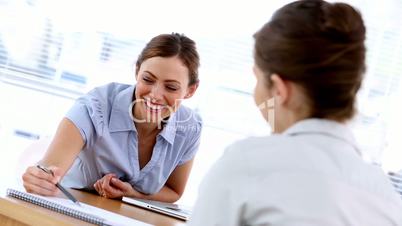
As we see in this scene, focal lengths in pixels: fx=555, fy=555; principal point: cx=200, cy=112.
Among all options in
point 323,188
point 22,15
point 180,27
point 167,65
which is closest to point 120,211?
point 167,65

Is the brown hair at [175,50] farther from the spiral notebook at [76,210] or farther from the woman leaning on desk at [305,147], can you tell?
the woman leaning on desk at [305,147]

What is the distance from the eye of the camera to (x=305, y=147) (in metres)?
0.89

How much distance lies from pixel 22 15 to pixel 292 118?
9.18 feet

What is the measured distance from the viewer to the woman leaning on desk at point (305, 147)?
87 cm

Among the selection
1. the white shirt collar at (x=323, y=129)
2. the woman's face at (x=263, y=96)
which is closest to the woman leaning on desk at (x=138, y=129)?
the woman's face at (x=263, y=96)

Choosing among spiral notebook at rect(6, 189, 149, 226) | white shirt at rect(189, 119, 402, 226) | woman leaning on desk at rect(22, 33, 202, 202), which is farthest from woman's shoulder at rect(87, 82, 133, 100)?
white shirt at rect(189, 119, 402, 226)

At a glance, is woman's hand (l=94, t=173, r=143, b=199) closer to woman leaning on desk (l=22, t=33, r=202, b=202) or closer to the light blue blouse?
woman leaning on desk (l=22, t=33, r=202, b=202)

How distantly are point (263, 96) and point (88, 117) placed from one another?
34.5 inches

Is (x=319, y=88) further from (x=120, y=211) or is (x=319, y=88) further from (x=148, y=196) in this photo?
(x=148, y=196)

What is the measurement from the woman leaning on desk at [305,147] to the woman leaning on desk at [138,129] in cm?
85

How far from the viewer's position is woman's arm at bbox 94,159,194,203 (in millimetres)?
1708

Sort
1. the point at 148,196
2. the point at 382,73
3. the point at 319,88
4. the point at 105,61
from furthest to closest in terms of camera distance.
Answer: the point at 105,61 → the point at 382,73 → the point at 148,196 → the point at 319,88

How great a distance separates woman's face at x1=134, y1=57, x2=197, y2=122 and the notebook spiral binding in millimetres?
687

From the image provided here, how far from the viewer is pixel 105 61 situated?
337 cm
